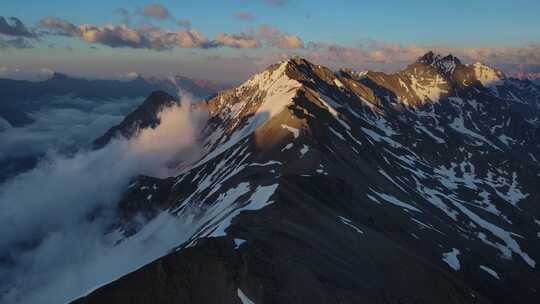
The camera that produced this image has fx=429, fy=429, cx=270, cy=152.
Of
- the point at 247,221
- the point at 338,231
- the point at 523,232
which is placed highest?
the point at 247,221

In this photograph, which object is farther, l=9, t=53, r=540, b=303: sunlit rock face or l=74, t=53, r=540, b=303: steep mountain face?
l=9, t=53, r=540, b=303: sunlit rock face

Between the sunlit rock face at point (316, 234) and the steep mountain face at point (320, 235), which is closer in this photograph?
the steep mountain face at point (320, 235)

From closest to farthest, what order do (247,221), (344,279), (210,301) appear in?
(210,301) → (344,279) → (247,221)

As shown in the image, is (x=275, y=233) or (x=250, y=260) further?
(x=275, y=233)

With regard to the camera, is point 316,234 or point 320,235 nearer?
point 316,234

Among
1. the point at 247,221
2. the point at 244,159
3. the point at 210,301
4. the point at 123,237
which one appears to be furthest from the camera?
the point at 123,237

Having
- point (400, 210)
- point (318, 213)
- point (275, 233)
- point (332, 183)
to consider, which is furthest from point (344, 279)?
point (400, 210)

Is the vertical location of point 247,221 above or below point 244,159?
above

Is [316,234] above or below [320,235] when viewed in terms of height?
above

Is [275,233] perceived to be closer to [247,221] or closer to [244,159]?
[247,221]
